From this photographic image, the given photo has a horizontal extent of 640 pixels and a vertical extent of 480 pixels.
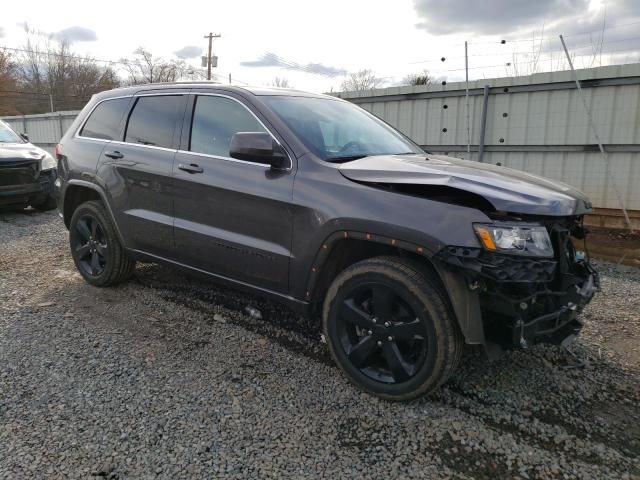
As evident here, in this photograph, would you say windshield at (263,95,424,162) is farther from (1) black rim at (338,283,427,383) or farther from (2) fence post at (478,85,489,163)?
(2) fence post at (478,85,489,163)

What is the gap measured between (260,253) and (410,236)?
110cm

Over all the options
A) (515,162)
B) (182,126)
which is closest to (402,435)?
(182,126)

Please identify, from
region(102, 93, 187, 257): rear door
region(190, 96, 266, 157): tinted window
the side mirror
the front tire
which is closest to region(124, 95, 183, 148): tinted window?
region(102, 93, 187, 257): rear door

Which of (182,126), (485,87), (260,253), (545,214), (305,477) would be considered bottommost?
(305,477)

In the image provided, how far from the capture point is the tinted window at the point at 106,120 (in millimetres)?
4383

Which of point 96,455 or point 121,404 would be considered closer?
point 96,455

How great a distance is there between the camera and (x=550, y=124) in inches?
281

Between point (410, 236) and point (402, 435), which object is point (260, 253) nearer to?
point (410, 236)

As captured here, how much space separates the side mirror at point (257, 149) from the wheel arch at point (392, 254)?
2.10 ft

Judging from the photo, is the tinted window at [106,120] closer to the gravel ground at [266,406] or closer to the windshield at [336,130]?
the gravel ground at [266,406]

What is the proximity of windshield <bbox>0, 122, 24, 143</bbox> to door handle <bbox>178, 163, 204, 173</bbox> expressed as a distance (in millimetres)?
6873

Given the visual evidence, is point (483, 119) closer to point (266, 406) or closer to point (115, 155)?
point (115, 155)

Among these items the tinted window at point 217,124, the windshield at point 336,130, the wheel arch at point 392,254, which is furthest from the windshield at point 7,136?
the wheel arch at point 392,254

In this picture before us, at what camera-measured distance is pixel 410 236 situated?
2564mm
